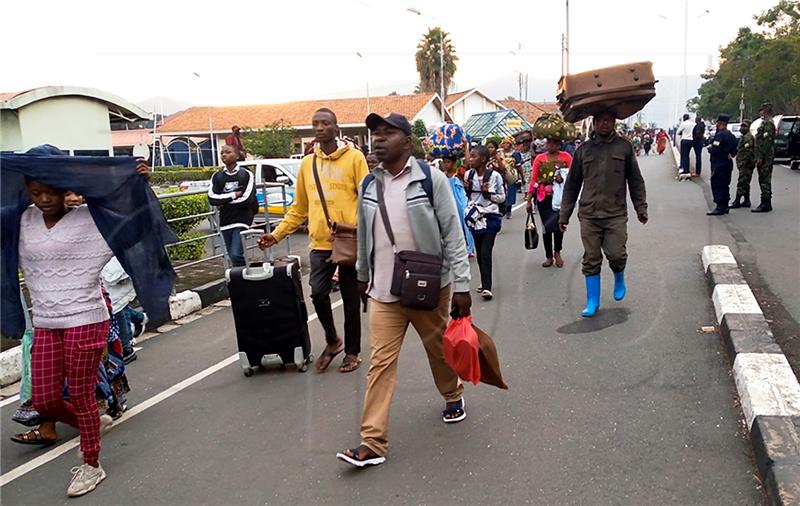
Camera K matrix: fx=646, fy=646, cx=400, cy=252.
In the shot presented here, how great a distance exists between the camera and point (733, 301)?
558 centimetres

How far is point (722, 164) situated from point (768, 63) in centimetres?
3371

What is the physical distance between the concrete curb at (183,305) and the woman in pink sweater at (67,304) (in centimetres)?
205

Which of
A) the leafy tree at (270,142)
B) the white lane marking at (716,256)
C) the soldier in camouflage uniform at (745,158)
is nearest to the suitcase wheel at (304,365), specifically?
the white lane marking at (716,256)

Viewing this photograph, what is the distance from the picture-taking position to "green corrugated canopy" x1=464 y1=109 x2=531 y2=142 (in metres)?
23.2

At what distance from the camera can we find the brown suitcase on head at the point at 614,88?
5699mm

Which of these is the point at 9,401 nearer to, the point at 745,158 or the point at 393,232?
the point at 393,232

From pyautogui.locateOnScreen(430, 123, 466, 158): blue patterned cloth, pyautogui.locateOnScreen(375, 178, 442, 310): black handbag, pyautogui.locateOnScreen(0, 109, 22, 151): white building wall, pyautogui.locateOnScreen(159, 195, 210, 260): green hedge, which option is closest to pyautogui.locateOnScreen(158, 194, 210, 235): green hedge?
pyautogui.locateOnScreen(159, 195, 210, 260): green hedge

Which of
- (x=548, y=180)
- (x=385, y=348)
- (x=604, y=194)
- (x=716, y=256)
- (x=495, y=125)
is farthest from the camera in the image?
(x=495, y=125)

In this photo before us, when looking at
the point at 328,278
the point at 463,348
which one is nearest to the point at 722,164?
the point at 328,278

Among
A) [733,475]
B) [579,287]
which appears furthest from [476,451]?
[579,287]

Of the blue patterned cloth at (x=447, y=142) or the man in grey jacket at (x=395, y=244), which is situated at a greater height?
the blue patterned cloth at (x=447, y=142)

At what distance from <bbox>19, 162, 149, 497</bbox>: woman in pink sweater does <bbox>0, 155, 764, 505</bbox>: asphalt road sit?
0.40 metres

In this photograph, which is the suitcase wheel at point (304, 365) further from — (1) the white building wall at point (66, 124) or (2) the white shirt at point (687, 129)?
(2) the white shirt at point (687, 129)

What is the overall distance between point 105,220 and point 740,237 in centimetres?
897
